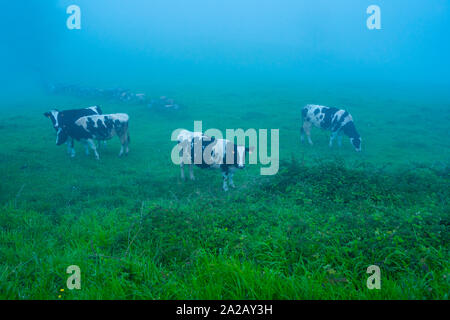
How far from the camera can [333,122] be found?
14484mm

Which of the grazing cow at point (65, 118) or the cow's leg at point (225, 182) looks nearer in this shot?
the cow's leg at point (225, 182)

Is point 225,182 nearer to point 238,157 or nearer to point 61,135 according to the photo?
point 238,157

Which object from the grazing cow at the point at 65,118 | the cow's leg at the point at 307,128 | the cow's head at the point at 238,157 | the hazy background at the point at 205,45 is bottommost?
the cow's head at the point at 238,157

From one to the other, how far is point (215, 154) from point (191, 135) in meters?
1.21

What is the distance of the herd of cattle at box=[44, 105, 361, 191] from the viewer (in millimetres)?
8984

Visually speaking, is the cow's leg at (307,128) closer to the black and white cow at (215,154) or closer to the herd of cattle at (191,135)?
the herd of cattle at (191,135)

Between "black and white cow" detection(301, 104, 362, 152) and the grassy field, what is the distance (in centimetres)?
196

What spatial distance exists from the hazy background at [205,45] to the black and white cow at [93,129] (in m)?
25.3

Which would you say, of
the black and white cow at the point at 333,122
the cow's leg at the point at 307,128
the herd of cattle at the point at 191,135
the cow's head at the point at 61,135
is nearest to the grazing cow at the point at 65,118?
the herd of cattle at the point at 191,135

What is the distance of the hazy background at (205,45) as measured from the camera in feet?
153

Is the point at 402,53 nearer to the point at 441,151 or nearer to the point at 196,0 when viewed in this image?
the point at 196,0
